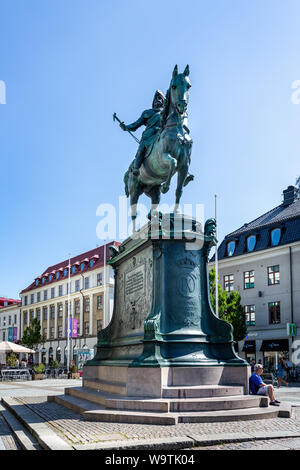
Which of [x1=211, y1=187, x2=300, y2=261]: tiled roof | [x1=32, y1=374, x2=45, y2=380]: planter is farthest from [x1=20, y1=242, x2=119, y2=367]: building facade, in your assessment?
[x1=32, y1=374, x2=45, y2=380]: planter

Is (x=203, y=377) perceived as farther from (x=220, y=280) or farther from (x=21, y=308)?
(x=21, y=308)

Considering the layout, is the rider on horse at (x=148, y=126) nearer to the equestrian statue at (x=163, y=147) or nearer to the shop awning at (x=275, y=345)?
the equestrian statue at (x=163, y=147)

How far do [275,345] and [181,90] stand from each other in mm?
32445

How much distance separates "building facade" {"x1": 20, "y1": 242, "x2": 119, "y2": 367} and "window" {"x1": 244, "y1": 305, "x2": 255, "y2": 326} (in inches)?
712

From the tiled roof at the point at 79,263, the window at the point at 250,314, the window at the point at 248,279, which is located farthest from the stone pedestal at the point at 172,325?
the tiled roof at the point at 79,263

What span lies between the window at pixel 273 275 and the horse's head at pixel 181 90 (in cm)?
3258

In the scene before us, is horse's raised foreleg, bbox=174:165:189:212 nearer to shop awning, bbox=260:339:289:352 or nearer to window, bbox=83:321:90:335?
shop awning, bbox=260:339:289:352

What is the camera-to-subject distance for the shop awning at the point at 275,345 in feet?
127

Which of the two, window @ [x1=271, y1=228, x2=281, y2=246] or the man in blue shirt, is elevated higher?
window @ [x1=271, y1=228, x2=281, y2=246]

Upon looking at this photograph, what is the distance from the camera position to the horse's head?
10445 millimetres

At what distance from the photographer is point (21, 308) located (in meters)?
85.9

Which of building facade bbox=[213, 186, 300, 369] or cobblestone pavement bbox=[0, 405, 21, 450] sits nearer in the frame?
cobblestone pavement bbox=[0, 405, 21, 450]

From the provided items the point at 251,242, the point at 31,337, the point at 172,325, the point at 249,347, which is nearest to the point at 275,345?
the point at 249,347

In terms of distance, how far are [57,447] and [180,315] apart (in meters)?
4.50
